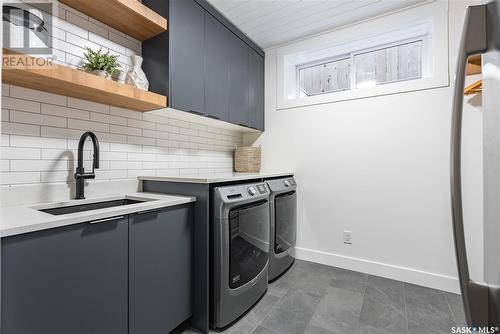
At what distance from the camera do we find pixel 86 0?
148 cm

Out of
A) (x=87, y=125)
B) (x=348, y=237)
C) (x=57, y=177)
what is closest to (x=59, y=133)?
(x=87, y=125)

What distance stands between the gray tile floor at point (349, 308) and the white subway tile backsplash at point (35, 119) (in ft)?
5.53

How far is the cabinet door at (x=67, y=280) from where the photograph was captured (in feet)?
2.87

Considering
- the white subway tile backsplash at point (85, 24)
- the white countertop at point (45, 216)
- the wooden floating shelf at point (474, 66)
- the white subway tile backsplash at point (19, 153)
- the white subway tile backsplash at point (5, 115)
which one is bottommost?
the white countertop at point (45, 216)

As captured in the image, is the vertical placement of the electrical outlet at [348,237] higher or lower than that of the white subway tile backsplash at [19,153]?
lower

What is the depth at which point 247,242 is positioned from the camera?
174 centimetres

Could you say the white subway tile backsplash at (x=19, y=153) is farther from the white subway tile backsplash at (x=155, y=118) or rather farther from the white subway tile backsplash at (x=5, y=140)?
the white subway tile backsplash at (x=155, y=118)

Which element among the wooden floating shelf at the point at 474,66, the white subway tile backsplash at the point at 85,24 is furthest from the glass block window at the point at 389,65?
the white subway tile backsplash at the point at 85,24

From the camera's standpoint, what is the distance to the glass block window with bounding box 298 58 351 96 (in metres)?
2.71

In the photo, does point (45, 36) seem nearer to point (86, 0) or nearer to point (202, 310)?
point (86, 0)

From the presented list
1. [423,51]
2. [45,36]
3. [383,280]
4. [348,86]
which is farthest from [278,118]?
[45,36]

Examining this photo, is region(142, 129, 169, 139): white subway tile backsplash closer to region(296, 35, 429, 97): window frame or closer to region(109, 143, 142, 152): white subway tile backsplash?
region(109, 143, 142, 152): white subway tile backsplash

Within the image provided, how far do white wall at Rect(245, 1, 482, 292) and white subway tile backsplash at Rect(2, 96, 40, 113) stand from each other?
220 cm

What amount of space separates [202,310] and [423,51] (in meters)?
2.92
